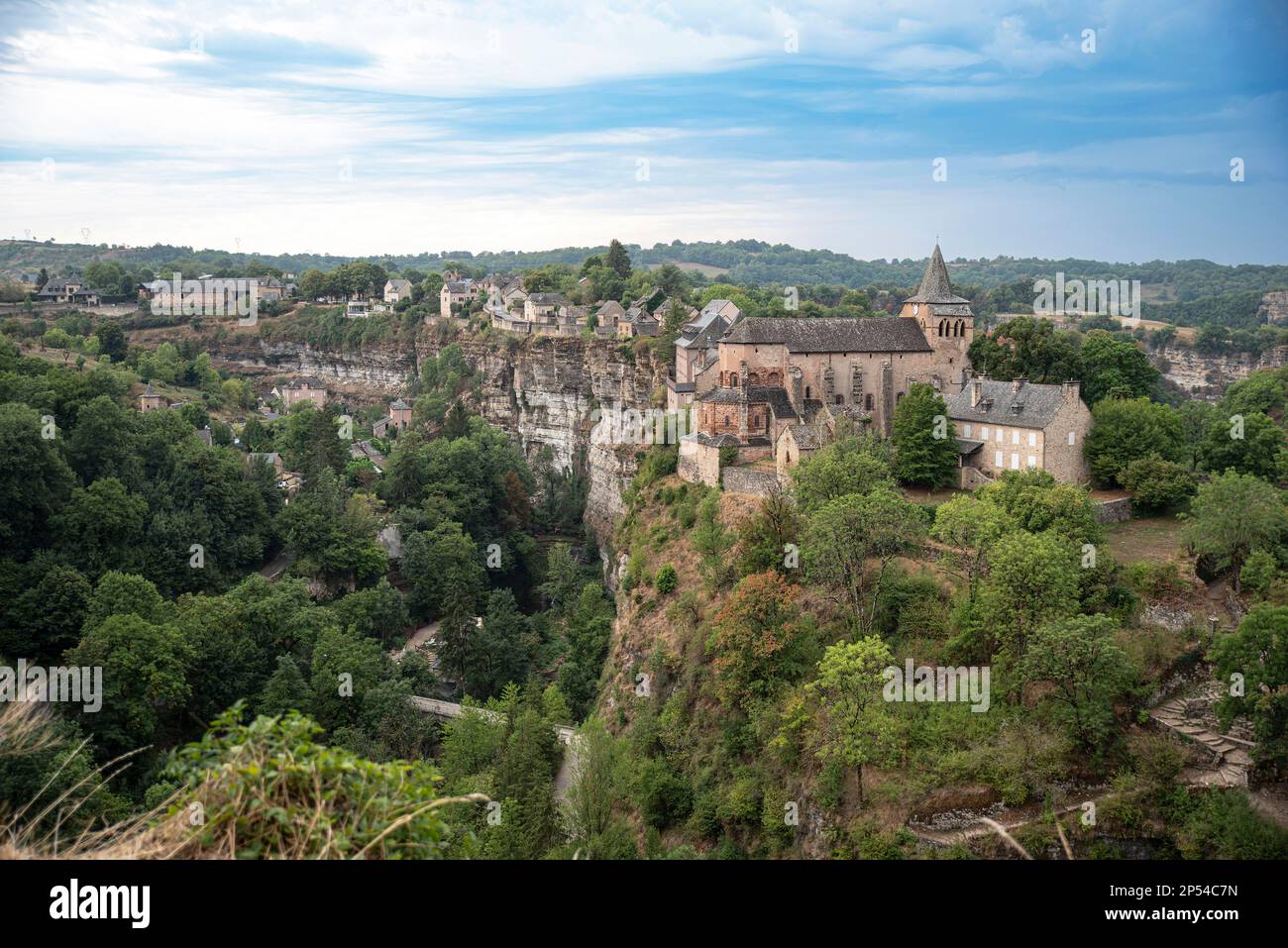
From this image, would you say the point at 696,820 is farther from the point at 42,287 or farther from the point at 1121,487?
the point at 42,287

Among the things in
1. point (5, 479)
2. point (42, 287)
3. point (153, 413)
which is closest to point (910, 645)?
point (5, 479)

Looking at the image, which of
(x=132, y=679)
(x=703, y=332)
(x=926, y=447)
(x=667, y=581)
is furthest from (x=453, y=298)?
(x=926, y=447)

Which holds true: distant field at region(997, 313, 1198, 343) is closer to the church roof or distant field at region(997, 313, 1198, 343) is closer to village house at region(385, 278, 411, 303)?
the church roof

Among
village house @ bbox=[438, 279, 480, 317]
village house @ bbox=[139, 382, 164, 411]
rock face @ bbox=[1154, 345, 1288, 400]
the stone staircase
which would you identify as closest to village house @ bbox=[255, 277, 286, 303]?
village house @ bbox=[438, 279, 480, 317]

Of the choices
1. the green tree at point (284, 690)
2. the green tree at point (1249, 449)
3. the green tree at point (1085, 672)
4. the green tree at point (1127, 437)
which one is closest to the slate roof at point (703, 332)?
the green tree at point (1127, 437)

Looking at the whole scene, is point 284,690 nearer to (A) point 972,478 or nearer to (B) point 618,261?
(A) point 972,478

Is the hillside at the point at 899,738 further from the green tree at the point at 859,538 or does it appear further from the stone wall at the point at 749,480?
the stone wall at the point at 749,480
